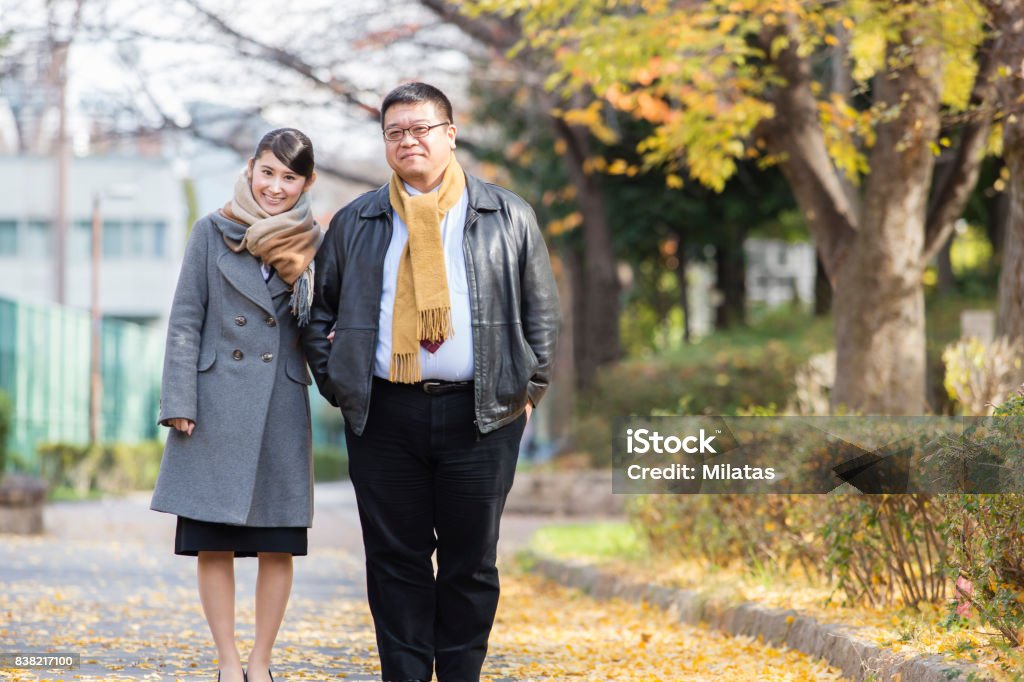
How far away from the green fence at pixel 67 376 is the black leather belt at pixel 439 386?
15045 millimetres

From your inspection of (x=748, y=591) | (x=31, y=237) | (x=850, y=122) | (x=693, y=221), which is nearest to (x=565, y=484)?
(x=693, y=221)

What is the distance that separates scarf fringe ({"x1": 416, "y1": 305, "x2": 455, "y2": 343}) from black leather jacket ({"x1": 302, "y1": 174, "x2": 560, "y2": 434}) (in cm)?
11

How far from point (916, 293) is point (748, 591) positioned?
3747 millimetres

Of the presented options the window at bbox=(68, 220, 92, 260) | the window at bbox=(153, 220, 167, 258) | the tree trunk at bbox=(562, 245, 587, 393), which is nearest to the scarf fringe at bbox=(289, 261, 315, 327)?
the tree trunk at bbox=(562, 245, 587, 393)

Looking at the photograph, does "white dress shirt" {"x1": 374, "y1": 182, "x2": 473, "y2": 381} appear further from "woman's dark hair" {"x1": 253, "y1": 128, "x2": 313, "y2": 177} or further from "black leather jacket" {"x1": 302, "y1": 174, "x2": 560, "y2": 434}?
"woman's dark hair" {"x1": 253, "y1": 128, "x2": 313, "y2": 177}

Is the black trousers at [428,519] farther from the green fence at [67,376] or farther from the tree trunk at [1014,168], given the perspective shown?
the green fence at [67,376]

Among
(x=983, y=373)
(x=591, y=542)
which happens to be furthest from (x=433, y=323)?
(x=591, y=542)

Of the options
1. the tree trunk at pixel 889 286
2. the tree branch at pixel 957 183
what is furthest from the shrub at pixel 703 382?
the tree trunk at pixel 889 286

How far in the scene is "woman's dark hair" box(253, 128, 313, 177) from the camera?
185 inches

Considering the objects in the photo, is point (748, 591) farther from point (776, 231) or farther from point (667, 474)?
point (776, 231)

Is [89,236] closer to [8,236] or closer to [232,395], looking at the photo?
[8,236]

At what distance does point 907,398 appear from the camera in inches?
391

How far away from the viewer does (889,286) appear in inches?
389

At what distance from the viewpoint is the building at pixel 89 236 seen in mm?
43281
